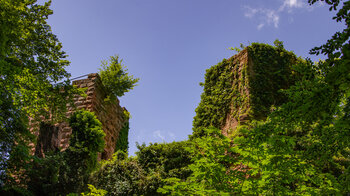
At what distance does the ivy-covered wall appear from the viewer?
7793 millimetres

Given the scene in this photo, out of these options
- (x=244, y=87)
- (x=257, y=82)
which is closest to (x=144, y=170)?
(x=244, y=87)

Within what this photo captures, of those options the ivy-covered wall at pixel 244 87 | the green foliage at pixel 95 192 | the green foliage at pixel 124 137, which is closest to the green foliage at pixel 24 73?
the green foliage at pixel 95 192

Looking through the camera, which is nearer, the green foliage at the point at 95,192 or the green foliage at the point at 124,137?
the green foliage at the point at 95,192

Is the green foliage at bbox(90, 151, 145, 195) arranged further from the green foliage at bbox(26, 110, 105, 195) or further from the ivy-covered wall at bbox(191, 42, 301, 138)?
the ivy-covered wall at bbox(191, 42, 301, 138)

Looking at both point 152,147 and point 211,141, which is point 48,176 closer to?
point 152,147

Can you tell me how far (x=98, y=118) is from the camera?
34.8 ft

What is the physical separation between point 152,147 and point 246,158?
4.93 metres

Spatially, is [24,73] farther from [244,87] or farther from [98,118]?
[244,87]

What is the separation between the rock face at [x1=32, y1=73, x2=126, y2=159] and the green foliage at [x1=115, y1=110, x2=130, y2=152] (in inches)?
7.0

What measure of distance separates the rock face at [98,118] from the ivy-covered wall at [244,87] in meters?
4.09

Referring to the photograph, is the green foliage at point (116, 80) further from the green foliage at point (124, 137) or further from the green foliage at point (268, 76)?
the green foliage at point (268, 76)

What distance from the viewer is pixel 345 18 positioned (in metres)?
2.42

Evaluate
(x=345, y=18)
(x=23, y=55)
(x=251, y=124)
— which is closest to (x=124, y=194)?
(x=251, y=124)

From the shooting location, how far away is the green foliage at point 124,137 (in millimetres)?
12078
